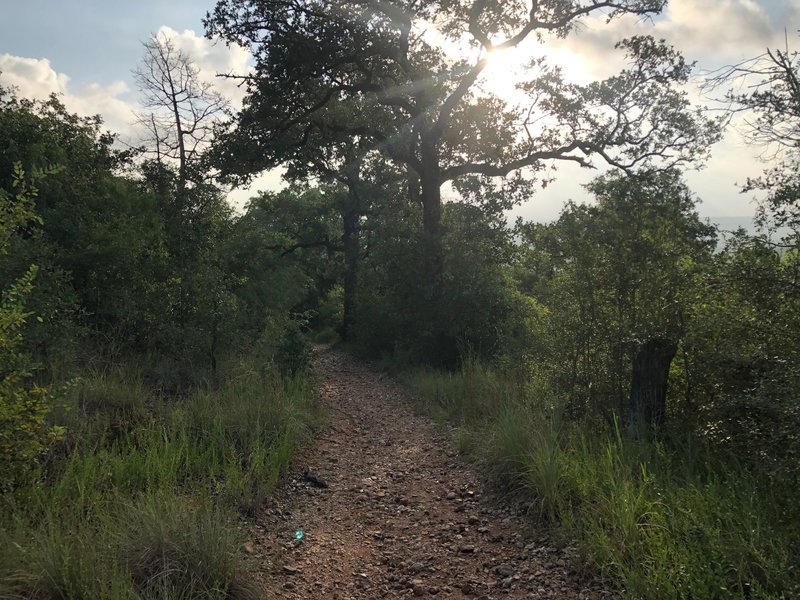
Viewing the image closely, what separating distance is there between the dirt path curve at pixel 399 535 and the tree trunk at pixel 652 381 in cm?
179

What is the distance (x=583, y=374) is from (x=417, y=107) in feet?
36.6

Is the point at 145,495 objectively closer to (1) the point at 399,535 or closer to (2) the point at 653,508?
(1) the point at 399,535

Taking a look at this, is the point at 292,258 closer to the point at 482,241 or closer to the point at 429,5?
the point at 482,241

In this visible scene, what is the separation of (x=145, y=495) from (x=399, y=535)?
221 centimetres

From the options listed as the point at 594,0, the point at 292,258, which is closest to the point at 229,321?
the point at 594,0

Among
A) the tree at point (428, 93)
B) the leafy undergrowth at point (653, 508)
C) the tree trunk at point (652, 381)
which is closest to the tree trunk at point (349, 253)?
the tree at point (428, 93)

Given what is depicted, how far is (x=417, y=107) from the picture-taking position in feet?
50.3

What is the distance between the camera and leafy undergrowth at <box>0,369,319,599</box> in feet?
10.2

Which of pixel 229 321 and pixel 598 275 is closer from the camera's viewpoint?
pixel 598 275

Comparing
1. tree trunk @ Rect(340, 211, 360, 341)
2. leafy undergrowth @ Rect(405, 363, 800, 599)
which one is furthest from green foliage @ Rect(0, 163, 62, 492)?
tree trunk @ Rect(340, 211, 360, 341)

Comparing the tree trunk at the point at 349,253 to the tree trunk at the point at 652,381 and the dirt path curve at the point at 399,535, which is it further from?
the tree trunk at the point at 652,381

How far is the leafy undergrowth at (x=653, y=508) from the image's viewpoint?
3.04m

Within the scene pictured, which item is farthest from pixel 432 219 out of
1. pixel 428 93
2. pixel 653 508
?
pixel 653 508

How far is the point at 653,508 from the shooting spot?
154 inches
